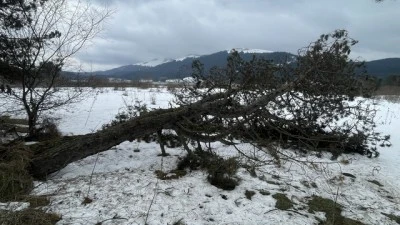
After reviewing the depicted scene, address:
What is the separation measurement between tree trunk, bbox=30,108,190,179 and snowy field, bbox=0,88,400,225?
0.24 metres

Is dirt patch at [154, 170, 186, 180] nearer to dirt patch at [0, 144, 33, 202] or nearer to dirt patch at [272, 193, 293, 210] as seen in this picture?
dirt patch at [272, 193, 293, 210]

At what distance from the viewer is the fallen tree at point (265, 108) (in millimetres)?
5148

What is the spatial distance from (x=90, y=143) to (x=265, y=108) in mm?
2856

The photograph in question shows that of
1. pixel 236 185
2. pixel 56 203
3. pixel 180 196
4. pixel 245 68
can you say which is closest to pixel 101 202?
pixel 56 203

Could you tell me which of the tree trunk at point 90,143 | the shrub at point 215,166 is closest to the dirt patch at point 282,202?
the shrub at point 215,166

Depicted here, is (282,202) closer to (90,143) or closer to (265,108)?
(265,108)

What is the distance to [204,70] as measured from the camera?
271 inches

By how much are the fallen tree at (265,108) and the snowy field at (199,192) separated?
421mm

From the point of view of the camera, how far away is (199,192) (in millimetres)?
4211

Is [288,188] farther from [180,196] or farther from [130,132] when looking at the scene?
[130,132]

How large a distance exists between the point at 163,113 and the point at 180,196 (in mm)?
1825

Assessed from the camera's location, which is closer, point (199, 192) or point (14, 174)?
point (14, 174)

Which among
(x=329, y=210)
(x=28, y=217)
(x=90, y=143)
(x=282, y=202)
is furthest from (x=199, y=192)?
(x=28, y=217)

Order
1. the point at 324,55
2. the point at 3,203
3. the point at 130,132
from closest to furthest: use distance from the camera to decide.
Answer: the point at 3,203 < the point at 130,132 < the point at 324,55
